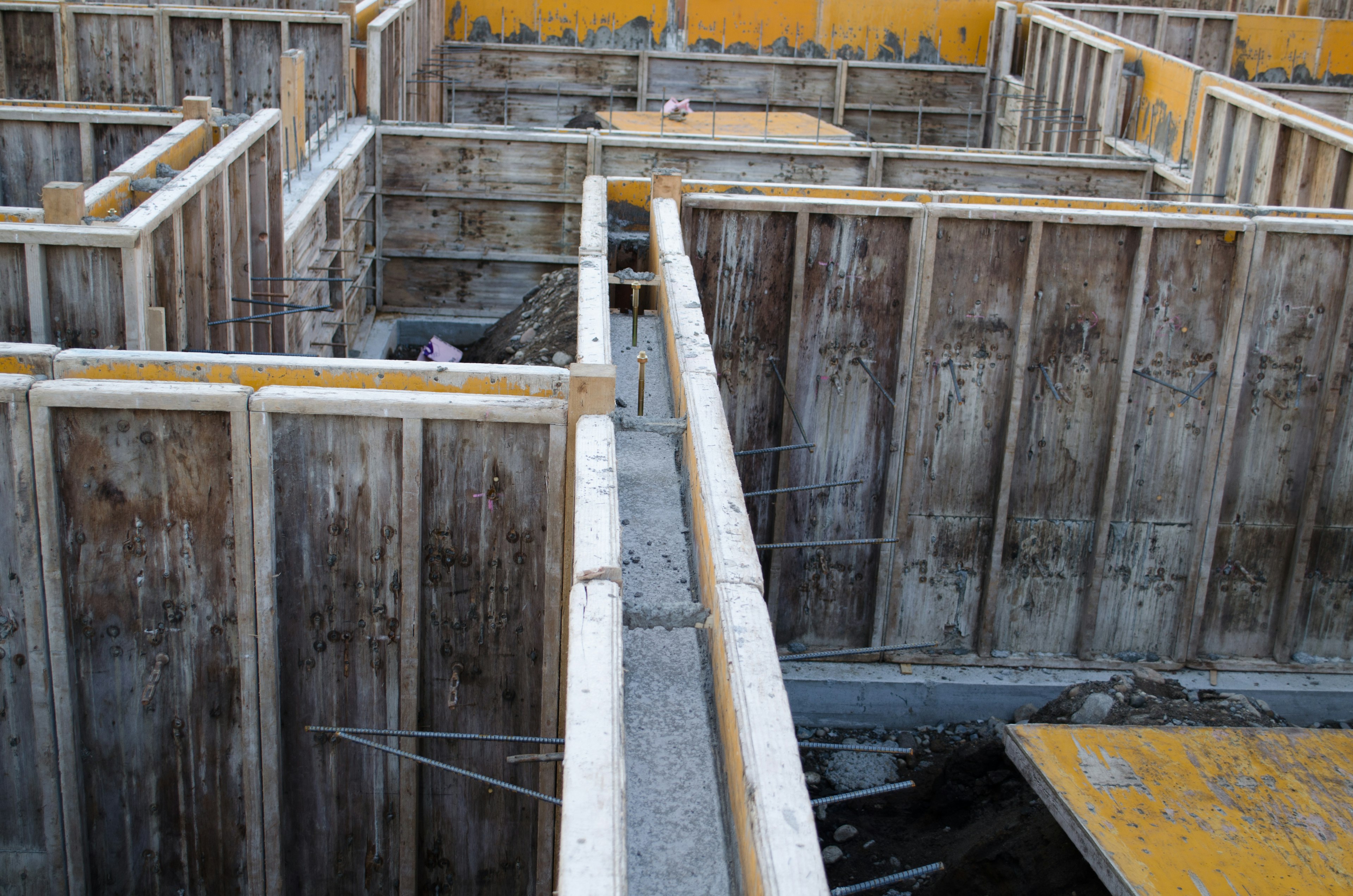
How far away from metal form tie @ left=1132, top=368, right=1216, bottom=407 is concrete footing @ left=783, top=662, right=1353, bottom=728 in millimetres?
1921

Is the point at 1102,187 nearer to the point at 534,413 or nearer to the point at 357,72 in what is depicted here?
the point at 357,72

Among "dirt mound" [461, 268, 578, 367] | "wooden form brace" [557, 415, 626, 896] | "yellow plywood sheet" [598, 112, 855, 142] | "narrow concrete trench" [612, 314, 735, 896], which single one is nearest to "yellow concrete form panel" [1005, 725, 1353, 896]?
"narrow concrete trench" [612, 314, 735, 896]

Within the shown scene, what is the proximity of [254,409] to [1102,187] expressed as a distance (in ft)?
35.2

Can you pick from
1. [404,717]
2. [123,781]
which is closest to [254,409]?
A: [404,717]

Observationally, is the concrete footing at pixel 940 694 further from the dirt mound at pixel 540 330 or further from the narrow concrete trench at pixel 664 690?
the narrow concrete trench at pixel 664 690

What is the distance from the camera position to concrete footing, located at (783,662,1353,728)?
327 inches

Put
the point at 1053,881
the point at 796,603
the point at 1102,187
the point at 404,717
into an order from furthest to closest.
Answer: the point at 1102,187 → the point at 796,603 → the point at 1053,881 → the point at 404,717

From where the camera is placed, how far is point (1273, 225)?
779cm

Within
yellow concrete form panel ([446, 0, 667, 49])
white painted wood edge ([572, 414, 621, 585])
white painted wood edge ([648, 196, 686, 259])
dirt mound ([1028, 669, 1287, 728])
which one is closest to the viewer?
white painted wood edge ([572, 414, 621, 585])

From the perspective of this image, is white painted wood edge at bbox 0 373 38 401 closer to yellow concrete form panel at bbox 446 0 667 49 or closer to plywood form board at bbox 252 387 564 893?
plywood form board at bbox 252 387 564 893

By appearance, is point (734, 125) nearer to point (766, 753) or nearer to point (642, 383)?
point (642, 383)

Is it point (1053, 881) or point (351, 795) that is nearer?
point (351, 795)

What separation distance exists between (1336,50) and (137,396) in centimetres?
2229

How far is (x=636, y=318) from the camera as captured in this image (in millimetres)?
6715
